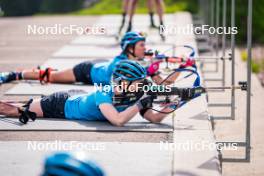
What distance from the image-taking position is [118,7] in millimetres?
22578

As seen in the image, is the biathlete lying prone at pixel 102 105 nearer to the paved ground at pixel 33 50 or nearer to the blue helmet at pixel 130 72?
the blue helmet at pixel 130 72

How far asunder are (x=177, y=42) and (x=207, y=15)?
3.50m

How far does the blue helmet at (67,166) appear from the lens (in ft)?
9.37

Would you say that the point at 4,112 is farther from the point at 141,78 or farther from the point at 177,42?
the point at 177,42

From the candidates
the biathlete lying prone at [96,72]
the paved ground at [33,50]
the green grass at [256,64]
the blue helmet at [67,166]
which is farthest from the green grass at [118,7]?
the blue helmet at [67,166]

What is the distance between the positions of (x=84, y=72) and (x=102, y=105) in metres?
2.92

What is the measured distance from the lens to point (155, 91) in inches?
299

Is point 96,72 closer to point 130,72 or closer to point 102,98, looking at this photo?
point 130,72

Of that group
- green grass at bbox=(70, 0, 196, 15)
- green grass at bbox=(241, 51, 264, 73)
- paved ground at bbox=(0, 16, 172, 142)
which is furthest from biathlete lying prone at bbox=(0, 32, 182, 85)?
green grass at bbox=(70, 0, 196, 15)

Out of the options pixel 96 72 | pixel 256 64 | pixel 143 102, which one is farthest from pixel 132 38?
pixel 256 64

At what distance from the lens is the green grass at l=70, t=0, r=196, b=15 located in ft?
68.8

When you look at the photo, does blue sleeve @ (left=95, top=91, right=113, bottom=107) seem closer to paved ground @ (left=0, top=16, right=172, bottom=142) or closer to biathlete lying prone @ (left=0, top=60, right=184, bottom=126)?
biathlete lying prone @ (left=0, top=60, right=184, bottom=126)

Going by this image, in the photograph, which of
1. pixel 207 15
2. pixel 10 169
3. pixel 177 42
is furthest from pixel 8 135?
pixel 207 15

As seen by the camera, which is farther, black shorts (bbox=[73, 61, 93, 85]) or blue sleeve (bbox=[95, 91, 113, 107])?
black shorts (bbox=[73, 61, 93, 85])
